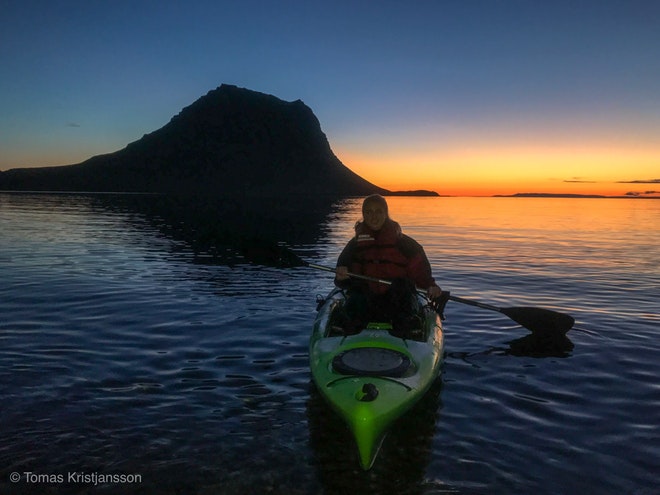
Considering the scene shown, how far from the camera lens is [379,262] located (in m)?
9.09

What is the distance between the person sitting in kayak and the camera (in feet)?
27.0

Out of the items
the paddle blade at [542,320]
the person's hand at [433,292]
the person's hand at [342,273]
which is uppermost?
the person's hand at [342,273]

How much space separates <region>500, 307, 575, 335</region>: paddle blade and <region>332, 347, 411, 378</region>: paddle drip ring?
511 centimetres

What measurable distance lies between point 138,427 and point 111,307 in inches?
289

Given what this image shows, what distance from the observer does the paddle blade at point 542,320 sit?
434 inches

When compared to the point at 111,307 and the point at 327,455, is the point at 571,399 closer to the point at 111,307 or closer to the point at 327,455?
the point at 327,455

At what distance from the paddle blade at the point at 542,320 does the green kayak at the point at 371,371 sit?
3396mm

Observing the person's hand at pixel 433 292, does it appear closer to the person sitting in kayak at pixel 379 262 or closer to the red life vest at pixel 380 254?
the person sitting in kayak at pixel 379 262

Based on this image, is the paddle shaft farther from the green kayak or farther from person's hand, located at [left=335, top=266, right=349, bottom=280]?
the green kayak

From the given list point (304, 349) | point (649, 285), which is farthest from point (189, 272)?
Answer: point (649, 285)

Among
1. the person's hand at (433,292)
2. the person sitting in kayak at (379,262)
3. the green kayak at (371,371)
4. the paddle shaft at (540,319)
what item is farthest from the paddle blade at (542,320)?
the green kayak at (371,371)

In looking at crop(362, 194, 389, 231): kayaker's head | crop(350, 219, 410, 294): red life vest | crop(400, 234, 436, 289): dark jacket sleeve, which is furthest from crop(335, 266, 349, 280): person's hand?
crop(400, 234, 436, 289): dark jacket sleeve

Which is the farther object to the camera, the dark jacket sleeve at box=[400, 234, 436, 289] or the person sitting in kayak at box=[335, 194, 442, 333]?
the dark jacket sleeve at box=[400, 234, 436, 289]

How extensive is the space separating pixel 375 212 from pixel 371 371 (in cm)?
307
